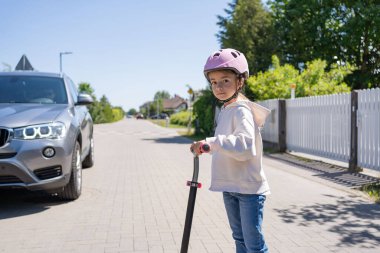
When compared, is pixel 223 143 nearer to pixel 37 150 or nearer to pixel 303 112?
pixel 37 150

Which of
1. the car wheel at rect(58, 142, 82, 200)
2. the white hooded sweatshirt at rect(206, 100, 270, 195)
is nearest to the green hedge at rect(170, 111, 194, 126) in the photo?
the car wheel at rect(58, 142, 82, 200)

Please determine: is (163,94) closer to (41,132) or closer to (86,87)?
(86,87)

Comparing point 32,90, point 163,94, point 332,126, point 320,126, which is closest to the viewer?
point 32,90

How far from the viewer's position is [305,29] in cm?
2402

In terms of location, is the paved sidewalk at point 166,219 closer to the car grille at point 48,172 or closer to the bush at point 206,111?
the car grille at point 48,172

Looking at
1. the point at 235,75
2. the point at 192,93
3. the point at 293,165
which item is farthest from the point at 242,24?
the point at 235,75

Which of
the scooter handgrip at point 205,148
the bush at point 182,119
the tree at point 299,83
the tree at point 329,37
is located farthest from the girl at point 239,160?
the bush at point 182,119

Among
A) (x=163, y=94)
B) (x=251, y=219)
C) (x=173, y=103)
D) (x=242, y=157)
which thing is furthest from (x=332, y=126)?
(x=163, y=94)

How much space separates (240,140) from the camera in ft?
8.21

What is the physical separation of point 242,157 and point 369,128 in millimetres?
6461

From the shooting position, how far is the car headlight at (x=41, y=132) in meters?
5.06

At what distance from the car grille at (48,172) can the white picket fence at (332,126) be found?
561 centimetres

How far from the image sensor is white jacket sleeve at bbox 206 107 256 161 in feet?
Answer: 8.10

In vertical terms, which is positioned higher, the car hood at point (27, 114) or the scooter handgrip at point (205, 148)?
the car hood at point (27, 114)
